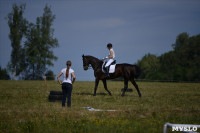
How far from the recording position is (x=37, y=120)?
31.2 feet

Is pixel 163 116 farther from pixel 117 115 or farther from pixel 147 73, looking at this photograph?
pixel 147 73

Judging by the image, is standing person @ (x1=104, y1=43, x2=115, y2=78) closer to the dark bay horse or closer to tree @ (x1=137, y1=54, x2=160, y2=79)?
the dark bay horse

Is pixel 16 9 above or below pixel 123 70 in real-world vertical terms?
above

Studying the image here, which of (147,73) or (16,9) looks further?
(147,73)

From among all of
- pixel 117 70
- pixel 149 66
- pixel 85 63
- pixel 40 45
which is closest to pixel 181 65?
pixel 149 66

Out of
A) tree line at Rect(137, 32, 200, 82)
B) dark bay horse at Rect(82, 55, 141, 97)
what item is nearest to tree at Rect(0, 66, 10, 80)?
tree line at Rect(137, 32, 200, 82)

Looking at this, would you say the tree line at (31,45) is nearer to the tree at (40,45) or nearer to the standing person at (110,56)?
the tree at (40,45)

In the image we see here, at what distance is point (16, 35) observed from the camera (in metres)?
63.1

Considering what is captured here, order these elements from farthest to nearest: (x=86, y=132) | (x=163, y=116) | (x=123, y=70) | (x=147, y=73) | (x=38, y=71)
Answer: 1. (x=147, y=73)
2. (x=38, y=71)
3. (x=123, y=70)
4. (x=163, y=116)
5. (x=86, y=132)

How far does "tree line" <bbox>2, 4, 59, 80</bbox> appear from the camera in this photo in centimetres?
6384

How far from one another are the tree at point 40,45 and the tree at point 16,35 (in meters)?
2.54

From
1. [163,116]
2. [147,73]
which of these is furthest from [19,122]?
[147,73]

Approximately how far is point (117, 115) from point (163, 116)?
1758mm

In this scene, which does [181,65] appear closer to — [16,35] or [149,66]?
[149,66]
